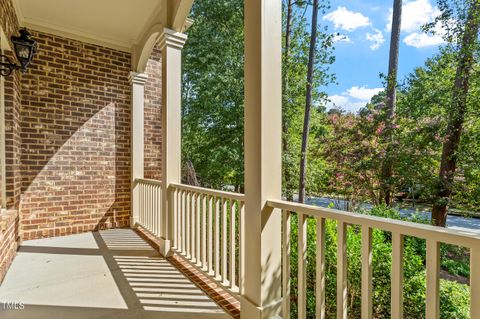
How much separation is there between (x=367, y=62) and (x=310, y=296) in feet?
26.5

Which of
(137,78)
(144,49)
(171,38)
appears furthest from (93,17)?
(171,38)

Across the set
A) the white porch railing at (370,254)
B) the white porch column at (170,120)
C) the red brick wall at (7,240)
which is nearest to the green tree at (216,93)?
the white porch column at (170,120)

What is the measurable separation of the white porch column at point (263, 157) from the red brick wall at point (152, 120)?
3359 millimetres

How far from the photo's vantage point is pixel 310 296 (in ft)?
9.47

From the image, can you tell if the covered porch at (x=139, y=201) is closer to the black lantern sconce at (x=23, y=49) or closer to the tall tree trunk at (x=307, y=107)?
the black lantern sconce at (x=23, y=49)

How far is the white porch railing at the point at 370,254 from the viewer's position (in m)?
1.00

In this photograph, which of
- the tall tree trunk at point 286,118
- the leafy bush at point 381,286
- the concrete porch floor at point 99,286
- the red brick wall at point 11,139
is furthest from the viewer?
the tall tree trunk at point 286,118

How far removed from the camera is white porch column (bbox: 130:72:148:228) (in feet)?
15.3

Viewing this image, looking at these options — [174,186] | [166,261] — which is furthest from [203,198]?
[166,261]

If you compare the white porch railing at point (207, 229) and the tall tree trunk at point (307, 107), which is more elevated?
the tall tree trunk at point (307, 107)

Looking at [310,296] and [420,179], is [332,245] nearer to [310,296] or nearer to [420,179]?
[310,296]

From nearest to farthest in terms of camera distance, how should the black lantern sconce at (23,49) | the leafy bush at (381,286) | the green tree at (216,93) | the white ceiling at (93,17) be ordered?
the leafy bush at (381,286), the black lantern sconce at (23,49), the white ceiling at (93,17), the green tree at (216,93)

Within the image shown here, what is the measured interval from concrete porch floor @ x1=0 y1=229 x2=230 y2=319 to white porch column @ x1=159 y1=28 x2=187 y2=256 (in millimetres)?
452

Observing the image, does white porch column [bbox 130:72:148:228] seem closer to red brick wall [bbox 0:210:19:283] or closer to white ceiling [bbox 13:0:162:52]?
white ceiling [bbox 13:0:162:52]
